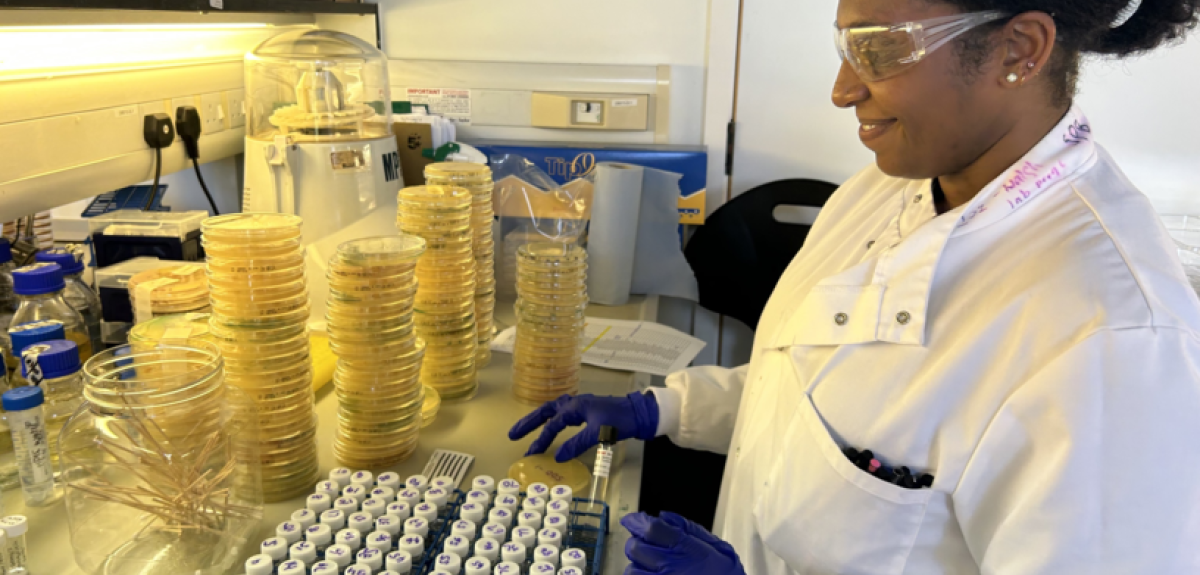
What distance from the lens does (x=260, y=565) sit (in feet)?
3.22

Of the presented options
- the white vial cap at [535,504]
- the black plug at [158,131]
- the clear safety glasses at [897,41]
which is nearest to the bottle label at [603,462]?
the white vial cap at [535,504]

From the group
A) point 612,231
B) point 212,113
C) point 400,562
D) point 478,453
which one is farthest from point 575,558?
point 212,113

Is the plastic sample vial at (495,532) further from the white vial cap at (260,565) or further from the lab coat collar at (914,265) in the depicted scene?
the lab coat collar at (914,265)

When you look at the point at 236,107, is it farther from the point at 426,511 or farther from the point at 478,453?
the point at 426,511

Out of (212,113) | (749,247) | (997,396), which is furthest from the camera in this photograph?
(749,247)

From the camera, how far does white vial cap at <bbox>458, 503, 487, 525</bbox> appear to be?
1116 mm

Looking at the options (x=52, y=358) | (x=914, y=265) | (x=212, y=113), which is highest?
(x=212, y=113)

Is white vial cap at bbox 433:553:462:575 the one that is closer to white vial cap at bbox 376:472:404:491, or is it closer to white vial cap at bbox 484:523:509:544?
white vial cap at bbox 484:523:509:544

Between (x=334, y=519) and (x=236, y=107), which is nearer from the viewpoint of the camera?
(x=334, y=519)

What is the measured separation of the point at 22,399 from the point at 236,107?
138cm

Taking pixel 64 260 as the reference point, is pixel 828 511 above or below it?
below

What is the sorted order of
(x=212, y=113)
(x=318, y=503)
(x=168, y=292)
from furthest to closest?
(x=212, y=113)
(x=168, y=292)
(x=318, y=503)

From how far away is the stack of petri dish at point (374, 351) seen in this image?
1289mm

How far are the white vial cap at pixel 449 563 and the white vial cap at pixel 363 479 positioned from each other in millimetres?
228
